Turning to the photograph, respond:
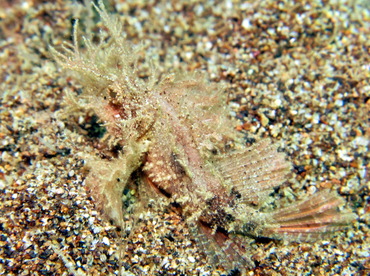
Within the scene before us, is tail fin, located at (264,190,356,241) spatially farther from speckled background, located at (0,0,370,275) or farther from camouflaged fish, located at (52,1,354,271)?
speckled background, located at (0,0,370,275)

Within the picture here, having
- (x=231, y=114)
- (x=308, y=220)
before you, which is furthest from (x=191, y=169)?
(x=308, y=220)

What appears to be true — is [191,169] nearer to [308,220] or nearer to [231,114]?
[231,114]

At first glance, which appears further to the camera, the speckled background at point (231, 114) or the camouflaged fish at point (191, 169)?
the camouflaged fish at point (191, 169)

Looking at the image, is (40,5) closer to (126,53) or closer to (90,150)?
(126,53)

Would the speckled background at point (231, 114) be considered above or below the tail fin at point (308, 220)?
above

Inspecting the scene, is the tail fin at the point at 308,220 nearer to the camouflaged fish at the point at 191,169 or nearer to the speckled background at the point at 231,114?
the camouflaged fish at the point at 191,169

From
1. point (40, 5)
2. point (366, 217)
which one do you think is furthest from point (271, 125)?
point (40, 5)

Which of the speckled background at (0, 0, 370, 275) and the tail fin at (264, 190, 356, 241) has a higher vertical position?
the speckled background at (0, 0, 370, 275)

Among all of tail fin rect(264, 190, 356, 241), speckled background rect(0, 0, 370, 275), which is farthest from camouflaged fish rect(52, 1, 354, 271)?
speckled background rect(0, 0, 370, 275)

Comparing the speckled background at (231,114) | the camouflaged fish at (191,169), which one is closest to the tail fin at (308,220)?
the camouflaged fish at (191,169)
